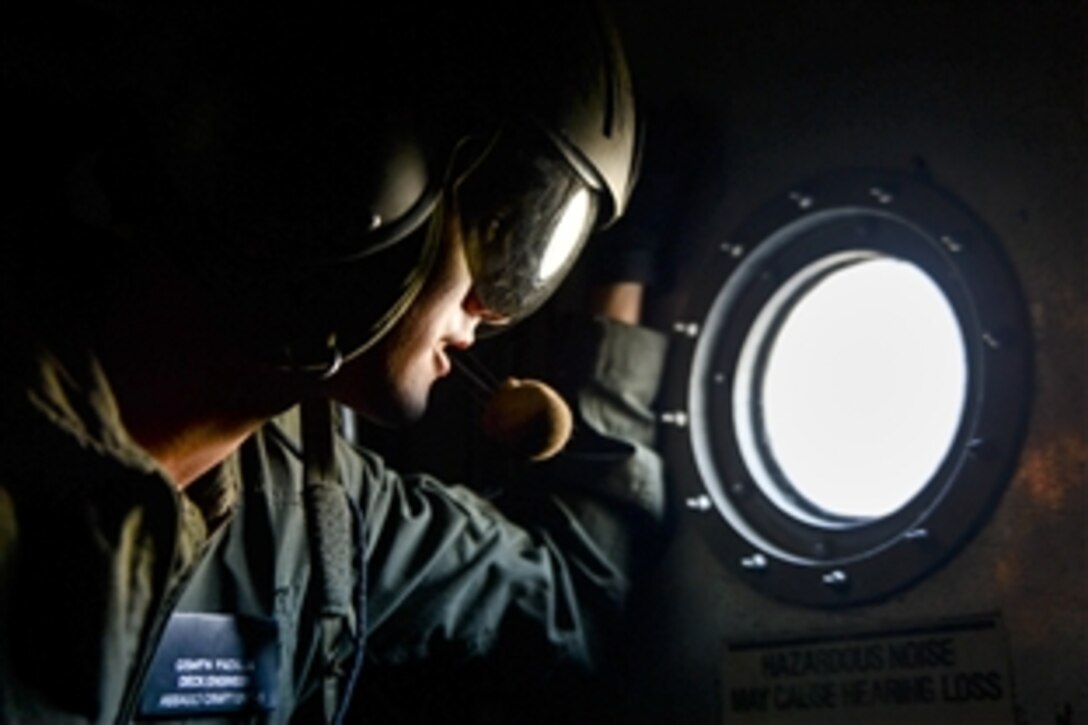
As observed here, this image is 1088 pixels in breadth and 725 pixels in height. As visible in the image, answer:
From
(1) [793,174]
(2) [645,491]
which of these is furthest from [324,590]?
(1) [793,174]

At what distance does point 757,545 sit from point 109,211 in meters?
1.00

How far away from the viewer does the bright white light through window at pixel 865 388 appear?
1.92 meters

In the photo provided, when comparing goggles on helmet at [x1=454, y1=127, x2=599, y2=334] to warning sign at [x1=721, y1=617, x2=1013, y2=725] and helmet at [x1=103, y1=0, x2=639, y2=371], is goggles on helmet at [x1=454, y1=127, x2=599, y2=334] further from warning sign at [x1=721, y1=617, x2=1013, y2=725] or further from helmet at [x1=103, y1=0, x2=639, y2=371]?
warning sign at [x1=721, y1=617, x2=1013, y2=725]

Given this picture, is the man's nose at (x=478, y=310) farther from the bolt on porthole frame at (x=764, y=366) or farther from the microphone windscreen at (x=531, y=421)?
the bolt on porthole frame at (x=764, y=366)

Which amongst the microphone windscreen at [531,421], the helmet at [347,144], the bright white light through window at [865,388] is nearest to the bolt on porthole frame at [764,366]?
the bright white light through window at [865,388]

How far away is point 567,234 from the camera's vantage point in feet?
5.22

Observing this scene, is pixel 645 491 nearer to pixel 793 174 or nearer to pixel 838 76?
pixel 793 174

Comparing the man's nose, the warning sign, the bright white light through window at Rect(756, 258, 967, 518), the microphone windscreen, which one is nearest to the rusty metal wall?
the warning sign

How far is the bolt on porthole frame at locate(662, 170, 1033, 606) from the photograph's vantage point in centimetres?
176

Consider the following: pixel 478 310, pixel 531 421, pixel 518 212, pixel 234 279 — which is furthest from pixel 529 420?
pixel 234 279

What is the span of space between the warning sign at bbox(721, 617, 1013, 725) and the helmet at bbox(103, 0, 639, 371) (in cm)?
71

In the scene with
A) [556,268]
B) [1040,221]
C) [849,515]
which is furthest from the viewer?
[849,515]

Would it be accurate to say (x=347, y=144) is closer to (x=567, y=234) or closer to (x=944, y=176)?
(x=567, y=234)

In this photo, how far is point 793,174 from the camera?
207 cm
